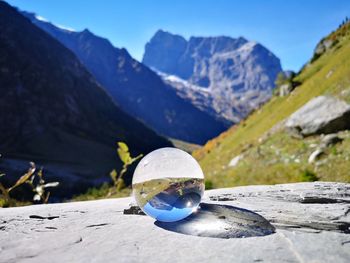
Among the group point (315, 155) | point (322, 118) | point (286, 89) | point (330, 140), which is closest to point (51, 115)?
point (286, 89)

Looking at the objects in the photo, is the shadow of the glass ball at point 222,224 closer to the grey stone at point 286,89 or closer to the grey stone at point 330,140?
the grey stone at point 330,140

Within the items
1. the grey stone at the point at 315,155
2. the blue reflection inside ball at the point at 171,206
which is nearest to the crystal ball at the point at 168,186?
the blue reflection inside ball at the point at 171,206

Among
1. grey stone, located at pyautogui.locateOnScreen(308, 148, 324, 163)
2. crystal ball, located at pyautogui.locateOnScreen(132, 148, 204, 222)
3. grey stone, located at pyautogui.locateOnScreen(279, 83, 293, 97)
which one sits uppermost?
grey stone, located at pyautogui.locateOnScreen(279, 83, 293, 97)

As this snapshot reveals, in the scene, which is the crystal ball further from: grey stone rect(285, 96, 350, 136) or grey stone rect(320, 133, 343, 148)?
grey stone rect(285, 96, 350, 136)

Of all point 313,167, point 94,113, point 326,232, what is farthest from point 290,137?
point 94,113

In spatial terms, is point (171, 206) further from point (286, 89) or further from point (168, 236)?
point (286, 89)

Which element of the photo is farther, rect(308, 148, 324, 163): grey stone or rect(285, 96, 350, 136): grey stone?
rect(285, 96, 350, 136): grey stone

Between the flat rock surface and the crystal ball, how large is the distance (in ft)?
0.67

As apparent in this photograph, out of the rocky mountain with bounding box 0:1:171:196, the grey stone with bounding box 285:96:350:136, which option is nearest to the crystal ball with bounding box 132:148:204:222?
the grey stone with bounding box 285:96:350:136

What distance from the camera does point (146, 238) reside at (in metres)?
3.10

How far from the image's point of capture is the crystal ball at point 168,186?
3.62 metres

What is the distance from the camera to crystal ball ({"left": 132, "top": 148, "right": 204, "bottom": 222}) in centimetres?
362

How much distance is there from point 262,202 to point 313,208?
0.69 meters

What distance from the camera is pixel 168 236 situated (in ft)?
10.4
